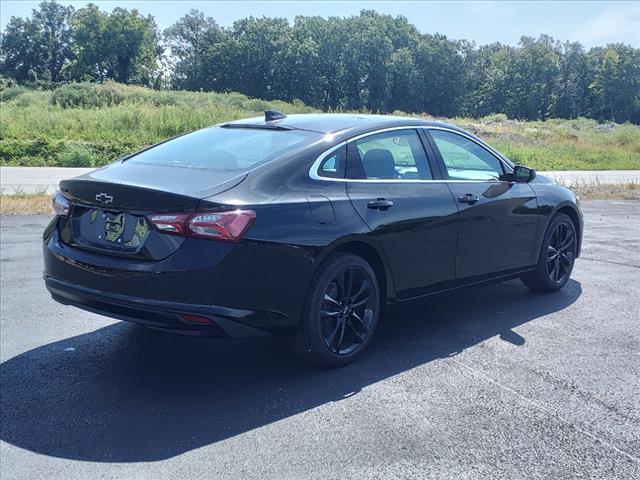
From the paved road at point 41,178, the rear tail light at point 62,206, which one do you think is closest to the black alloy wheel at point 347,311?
the rear tail light at point 62,206

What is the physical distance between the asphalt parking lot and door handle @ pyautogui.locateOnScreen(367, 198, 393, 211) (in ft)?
3.41

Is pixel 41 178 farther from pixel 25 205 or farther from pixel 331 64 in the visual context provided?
pixel 331 64

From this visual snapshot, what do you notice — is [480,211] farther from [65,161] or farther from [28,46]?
[28,46]

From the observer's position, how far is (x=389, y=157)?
4.79 metres

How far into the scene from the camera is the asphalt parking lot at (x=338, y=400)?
314cm

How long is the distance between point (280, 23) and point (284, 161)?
10641cm

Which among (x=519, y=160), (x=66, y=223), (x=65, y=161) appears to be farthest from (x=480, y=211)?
(x=519, y=160)

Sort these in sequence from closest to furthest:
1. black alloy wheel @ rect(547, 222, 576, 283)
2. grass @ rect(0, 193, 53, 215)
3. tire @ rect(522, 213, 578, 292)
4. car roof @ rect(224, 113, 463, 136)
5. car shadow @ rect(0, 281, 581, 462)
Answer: car shadow @ rect(0, 281, 581, 462) < car roof @ rect(224, 113, 463, 136) < tire @ rect(522, 213, 578, 292) < black alloy wheel @ rect(547, 222, 576, 283) < grass @ rect(0, 193, 53, 215)

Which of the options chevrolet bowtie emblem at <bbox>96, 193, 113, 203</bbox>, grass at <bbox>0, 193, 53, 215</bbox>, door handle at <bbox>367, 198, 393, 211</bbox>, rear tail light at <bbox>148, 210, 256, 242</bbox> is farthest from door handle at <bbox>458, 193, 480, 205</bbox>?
grass at <bbox>0, 193, 53, 215</bbox>

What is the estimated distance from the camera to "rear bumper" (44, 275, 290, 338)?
3611 millimetres

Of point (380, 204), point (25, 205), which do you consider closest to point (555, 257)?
point (380, 204)

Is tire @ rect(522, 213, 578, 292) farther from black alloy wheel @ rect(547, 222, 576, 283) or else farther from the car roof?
the car roof

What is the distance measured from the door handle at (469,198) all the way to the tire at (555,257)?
3.96 feet

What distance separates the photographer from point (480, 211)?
5.23 meters
